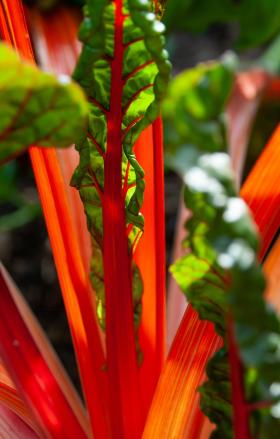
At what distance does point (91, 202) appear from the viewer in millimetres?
803

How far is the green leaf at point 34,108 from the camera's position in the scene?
53 cm

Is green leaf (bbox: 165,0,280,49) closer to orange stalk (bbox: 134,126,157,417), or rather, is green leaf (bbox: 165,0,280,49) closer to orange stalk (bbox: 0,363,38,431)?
orange stalk (bbox: 134,126,157,417)

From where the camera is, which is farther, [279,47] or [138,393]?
[279,47]

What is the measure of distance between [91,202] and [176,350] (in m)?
0.17

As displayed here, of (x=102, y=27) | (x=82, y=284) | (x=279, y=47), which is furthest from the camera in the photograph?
(x=279, y=47)

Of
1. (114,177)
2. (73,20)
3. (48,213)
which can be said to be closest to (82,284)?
(48,213)

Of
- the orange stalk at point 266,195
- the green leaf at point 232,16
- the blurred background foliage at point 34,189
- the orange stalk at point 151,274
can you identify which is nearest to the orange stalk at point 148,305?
the orange stalk at point 151,274

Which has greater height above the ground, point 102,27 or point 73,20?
point 73,20

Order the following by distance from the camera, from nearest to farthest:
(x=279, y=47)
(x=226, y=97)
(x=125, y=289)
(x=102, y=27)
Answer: (x=226, y=97)
(x=102, y=27)
(x=125, y=289)
(x=279, y=47)

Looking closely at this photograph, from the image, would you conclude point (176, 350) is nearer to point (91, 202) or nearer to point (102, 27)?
point (91, 202)

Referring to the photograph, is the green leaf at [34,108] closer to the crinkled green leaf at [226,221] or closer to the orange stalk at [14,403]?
the crinkled green leaf at [226,221]

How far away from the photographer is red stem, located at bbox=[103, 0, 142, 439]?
2.35 feet

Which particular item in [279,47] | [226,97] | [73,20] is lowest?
[226,97]

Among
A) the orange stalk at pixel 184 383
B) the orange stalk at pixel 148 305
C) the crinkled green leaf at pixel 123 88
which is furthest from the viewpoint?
the orange stalk at pixel 148 305
